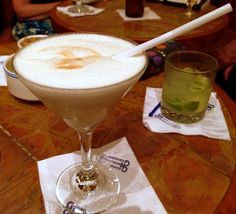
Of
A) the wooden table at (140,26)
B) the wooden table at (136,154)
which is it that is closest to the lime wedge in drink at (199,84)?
the wooden table at (136,154)

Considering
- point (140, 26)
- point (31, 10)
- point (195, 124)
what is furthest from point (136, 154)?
point (31, 10)

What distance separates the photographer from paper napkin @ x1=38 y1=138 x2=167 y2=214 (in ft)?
1.82

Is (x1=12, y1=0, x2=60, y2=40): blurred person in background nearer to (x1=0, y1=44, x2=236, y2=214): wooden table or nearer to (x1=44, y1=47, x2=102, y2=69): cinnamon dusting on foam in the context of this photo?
(x1=0, y1=44, x2=236, y2=214): wooden table

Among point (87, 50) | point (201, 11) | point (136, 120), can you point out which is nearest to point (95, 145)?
point (136, 120)

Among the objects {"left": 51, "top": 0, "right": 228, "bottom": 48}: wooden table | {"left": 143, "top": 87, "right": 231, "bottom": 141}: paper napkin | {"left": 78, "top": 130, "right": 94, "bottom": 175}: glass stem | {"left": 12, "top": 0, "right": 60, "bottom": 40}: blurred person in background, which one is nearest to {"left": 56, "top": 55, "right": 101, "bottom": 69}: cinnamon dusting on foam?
{"left": 78, "top": 130, "right": 94, "bottom": 175}: glass stem

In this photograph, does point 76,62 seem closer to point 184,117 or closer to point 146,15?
point 184,117

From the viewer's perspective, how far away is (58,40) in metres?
0.63

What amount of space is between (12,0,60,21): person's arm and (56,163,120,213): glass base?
144 centimetres

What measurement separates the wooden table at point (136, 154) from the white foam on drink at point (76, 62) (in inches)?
8.4

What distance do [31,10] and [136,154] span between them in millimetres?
1499

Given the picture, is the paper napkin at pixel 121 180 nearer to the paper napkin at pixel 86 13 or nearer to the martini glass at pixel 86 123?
the martini glass at pixel 86 123

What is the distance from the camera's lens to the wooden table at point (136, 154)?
57 cm

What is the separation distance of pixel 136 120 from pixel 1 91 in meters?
0.37

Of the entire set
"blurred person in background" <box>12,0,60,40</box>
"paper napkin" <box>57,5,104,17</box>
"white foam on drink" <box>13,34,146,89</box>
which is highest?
"white foam on drink" <box>13,34,146,89</box>
